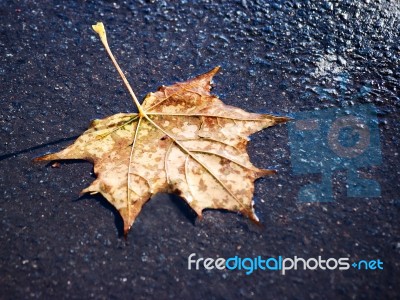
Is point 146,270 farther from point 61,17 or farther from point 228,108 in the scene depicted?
point 61,17

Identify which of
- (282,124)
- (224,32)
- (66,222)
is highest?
(224,32)

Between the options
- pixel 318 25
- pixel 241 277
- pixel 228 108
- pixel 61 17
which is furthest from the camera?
pixel 61 17

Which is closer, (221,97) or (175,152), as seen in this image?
(175,152)

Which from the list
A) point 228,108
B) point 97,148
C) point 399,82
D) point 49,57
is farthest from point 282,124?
point 49,57
